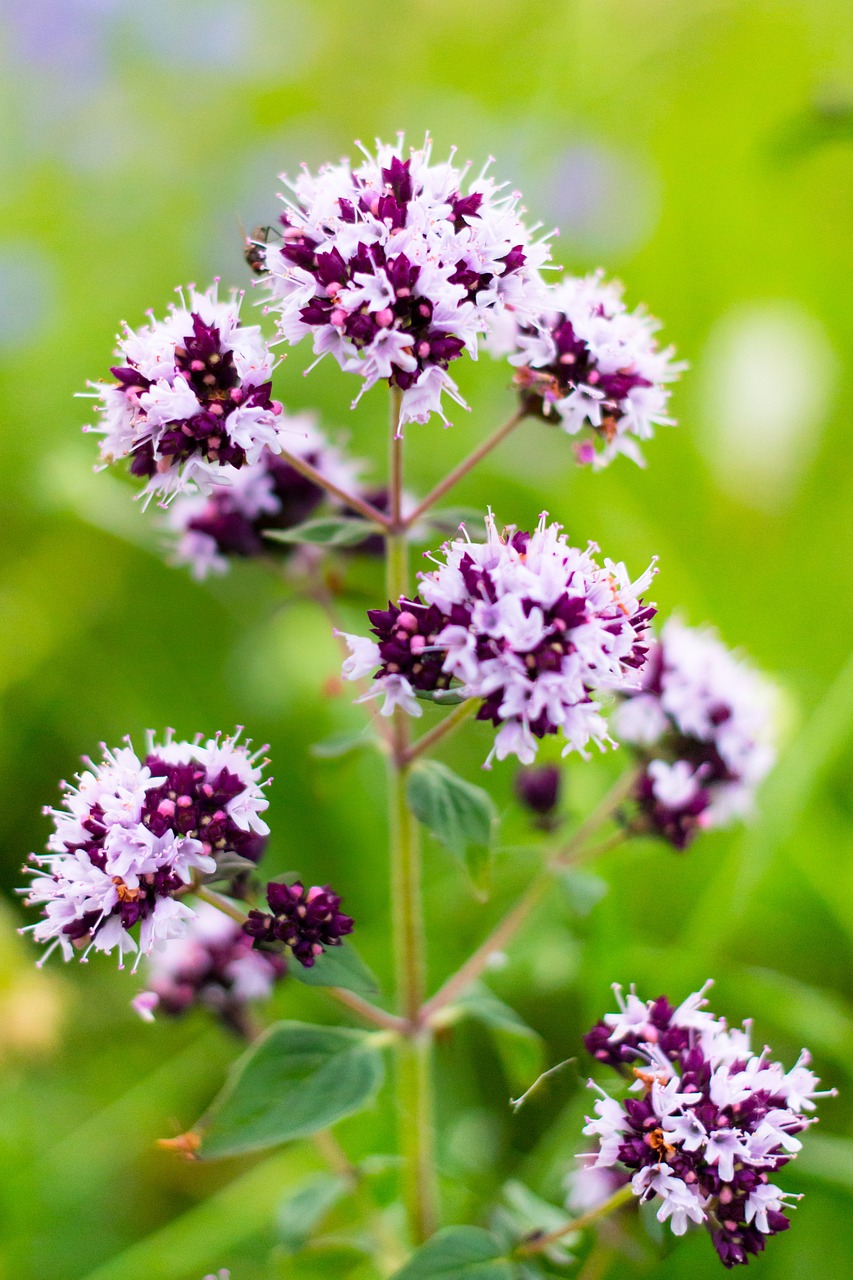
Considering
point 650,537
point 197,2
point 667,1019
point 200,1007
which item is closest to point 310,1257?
point 200,1007

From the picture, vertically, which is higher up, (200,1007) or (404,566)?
(404,566)

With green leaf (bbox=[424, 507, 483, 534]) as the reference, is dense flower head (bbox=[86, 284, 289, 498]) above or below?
below

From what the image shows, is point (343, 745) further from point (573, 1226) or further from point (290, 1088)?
point (573, 1226)

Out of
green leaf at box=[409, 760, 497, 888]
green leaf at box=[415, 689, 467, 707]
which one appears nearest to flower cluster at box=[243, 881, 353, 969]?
green leaf at box=[409, 760, 497, 888]

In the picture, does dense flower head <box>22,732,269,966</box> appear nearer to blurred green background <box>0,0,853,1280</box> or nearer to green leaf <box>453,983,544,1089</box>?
blurred green background <box>0,0,853,1280</box>

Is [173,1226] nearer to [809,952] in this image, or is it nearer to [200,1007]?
[200,1007]
